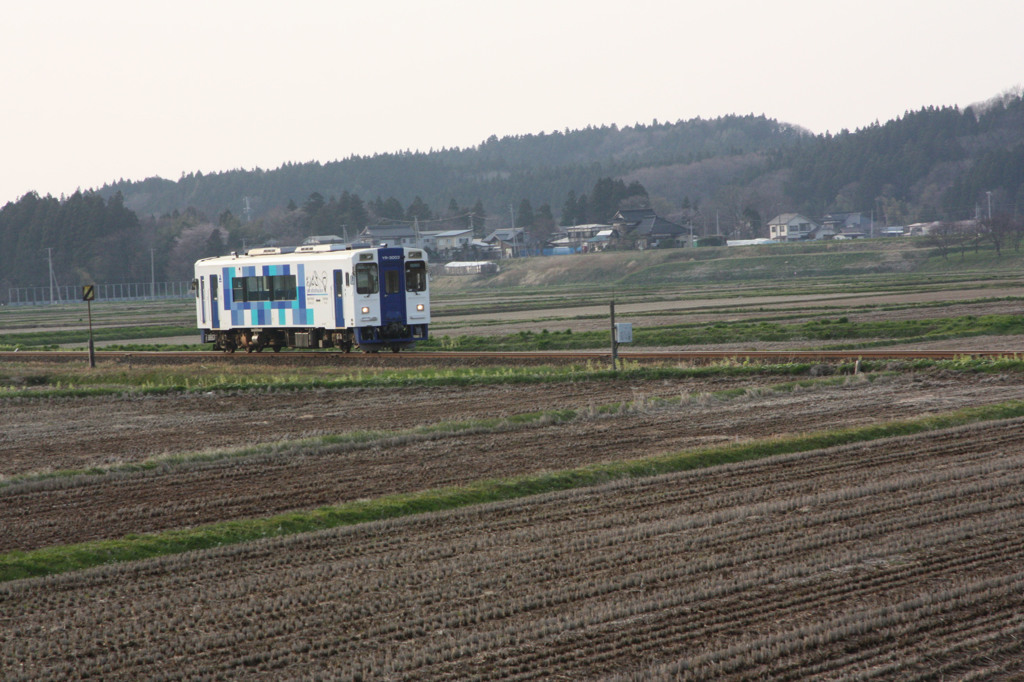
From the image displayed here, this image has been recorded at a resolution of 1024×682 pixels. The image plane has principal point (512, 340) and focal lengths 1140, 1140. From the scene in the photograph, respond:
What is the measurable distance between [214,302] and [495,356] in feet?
38.4

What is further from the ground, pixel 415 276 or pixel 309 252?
pixel 309 252

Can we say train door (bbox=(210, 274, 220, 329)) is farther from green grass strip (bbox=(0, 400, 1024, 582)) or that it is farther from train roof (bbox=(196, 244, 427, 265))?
green grass strip (bbox=(0, 400, 1024, 582))

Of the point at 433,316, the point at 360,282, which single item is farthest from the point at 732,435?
the point at 433,316

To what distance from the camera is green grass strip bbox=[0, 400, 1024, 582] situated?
1025 centimetres

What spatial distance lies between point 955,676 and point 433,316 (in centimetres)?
5244

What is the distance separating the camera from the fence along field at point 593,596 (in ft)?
22.9

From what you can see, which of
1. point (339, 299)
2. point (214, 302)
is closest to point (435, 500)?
point (339, 299)

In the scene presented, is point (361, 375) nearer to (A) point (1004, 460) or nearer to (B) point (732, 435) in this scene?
(B) point (732, 435)

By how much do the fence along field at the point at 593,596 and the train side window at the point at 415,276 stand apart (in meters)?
21.0

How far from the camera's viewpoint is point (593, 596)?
829 cm

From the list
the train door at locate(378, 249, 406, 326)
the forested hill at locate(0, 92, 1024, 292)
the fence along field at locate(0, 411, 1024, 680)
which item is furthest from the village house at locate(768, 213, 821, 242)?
the fence along field at locate(0, 411, 1024, 680)

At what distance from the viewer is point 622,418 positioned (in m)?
18.1

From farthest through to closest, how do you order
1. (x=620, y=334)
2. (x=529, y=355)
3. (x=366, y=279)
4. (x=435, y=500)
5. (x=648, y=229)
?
(x=648, y=229), (x=366, y=279), (x=529, y=355), (x=620, y=334), (x=435, y=500)

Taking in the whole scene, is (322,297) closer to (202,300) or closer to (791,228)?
(202,300)
